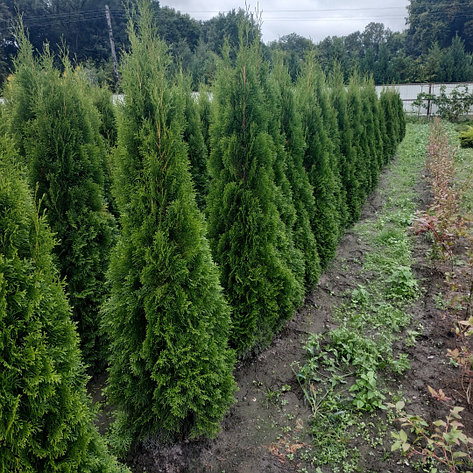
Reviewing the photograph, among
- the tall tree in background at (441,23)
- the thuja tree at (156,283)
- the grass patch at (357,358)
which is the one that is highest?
the tall tree in background at (441,23)

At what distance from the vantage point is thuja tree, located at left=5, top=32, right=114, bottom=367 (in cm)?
374

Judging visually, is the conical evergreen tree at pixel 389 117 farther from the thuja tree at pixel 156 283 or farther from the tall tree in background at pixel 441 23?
the tall tree in background at pixel 441 23

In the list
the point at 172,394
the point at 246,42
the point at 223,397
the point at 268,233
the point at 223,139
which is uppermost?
the point at 246,42

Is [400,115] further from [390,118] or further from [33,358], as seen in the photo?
[33,358]

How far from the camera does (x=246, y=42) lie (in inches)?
163

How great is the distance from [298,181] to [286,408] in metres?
2.95

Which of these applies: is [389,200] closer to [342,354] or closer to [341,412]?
[342,354]

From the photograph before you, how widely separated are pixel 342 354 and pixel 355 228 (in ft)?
14.9

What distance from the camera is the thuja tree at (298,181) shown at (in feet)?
16.6

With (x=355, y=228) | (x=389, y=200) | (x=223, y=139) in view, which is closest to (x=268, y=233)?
(x=223, y=139)

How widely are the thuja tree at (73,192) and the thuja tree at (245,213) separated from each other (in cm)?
122

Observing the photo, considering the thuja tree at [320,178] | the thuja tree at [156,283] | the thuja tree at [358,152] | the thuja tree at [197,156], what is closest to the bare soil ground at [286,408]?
the thuja tree at [156,283]

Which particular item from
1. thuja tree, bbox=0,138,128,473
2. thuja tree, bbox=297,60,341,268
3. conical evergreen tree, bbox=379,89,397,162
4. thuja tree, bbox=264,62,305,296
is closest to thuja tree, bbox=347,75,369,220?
thuja tree, bbox=297,60,341,268

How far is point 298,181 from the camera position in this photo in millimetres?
5180
